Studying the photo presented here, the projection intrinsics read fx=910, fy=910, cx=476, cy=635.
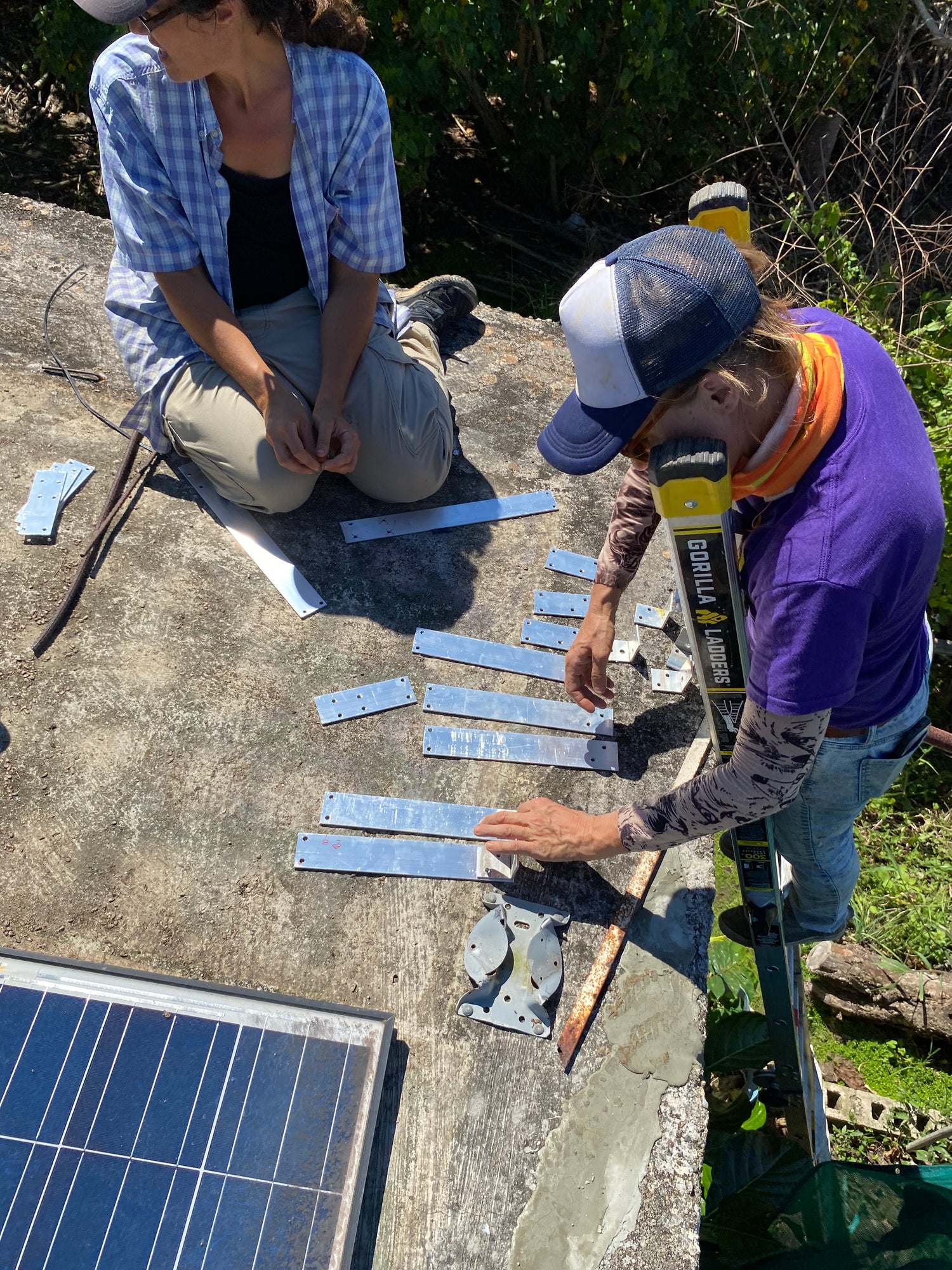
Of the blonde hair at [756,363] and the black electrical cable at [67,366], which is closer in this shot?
the blonde hair at [756,363]

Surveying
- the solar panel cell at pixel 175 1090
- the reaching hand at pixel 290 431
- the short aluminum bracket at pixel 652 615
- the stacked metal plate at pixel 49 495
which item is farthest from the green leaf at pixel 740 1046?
the stacked metal plate at pixel 49 495

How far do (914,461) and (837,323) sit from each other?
0.42 metres

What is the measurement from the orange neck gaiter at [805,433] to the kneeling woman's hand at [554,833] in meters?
0.88

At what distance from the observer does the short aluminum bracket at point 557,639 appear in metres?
3.08

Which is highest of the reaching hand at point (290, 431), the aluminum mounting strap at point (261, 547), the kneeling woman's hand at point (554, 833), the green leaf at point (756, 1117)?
the reaching hand at point (290, 431)

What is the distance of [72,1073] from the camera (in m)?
1.88

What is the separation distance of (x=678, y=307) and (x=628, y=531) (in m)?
1.09

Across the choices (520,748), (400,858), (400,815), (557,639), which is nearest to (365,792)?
(400,815)

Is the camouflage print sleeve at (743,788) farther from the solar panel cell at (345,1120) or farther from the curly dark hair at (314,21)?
the curly dark hair at (314,21)

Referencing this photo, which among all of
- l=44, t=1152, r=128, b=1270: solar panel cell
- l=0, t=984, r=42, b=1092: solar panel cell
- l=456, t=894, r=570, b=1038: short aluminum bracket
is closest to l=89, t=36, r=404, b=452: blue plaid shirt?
l=0, t=984, r=42, b=1092: solar panel cell

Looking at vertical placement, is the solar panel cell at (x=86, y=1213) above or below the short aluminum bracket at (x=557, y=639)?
below

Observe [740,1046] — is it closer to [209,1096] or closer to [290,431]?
[209,1096]

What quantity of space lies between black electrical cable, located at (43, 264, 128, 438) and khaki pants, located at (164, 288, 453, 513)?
0.38 meters

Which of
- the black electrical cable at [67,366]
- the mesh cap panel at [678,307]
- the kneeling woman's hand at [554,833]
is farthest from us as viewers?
the black electrical cable at [67,366]
